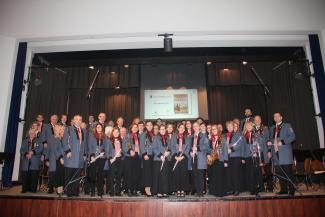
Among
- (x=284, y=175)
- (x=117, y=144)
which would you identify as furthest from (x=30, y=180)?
(x=284, y=175)

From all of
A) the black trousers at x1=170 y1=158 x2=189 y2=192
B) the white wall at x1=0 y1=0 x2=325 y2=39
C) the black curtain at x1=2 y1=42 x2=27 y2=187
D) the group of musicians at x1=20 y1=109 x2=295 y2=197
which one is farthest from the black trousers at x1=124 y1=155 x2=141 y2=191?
the white wall at x1=0 y1=0 x2=325 y2=39

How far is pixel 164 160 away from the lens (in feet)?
17.1

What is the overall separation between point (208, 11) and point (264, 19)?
1.54 metres

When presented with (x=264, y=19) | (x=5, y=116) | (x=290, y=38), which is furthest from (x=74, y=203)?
(x=290, y=38)

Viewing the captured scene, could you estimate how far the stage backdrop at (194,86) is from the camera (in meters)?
9.88

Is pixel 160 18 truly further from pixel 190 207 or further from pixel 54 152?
pixel 190 207

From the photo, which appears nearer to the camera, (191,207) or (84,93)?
(191,207)

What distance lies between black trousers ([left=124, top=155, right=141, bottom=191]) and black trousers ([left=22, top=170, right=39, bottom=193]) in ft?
7.57

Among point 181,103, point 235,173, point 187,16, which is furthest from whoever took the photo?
point 181,103

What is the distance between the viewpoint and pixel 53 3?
658 cm

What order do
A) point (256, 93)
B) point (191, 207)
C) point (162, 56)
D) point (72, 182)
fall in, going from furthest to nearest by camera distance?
point (256, 93) < point (162, 56) < point (72, 182) < point (191, 207)

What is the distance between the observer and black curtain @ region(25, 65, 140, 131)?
33.2 feet

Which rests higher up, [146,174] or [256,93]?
[256,93]

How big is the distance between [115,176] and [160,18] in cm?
427
